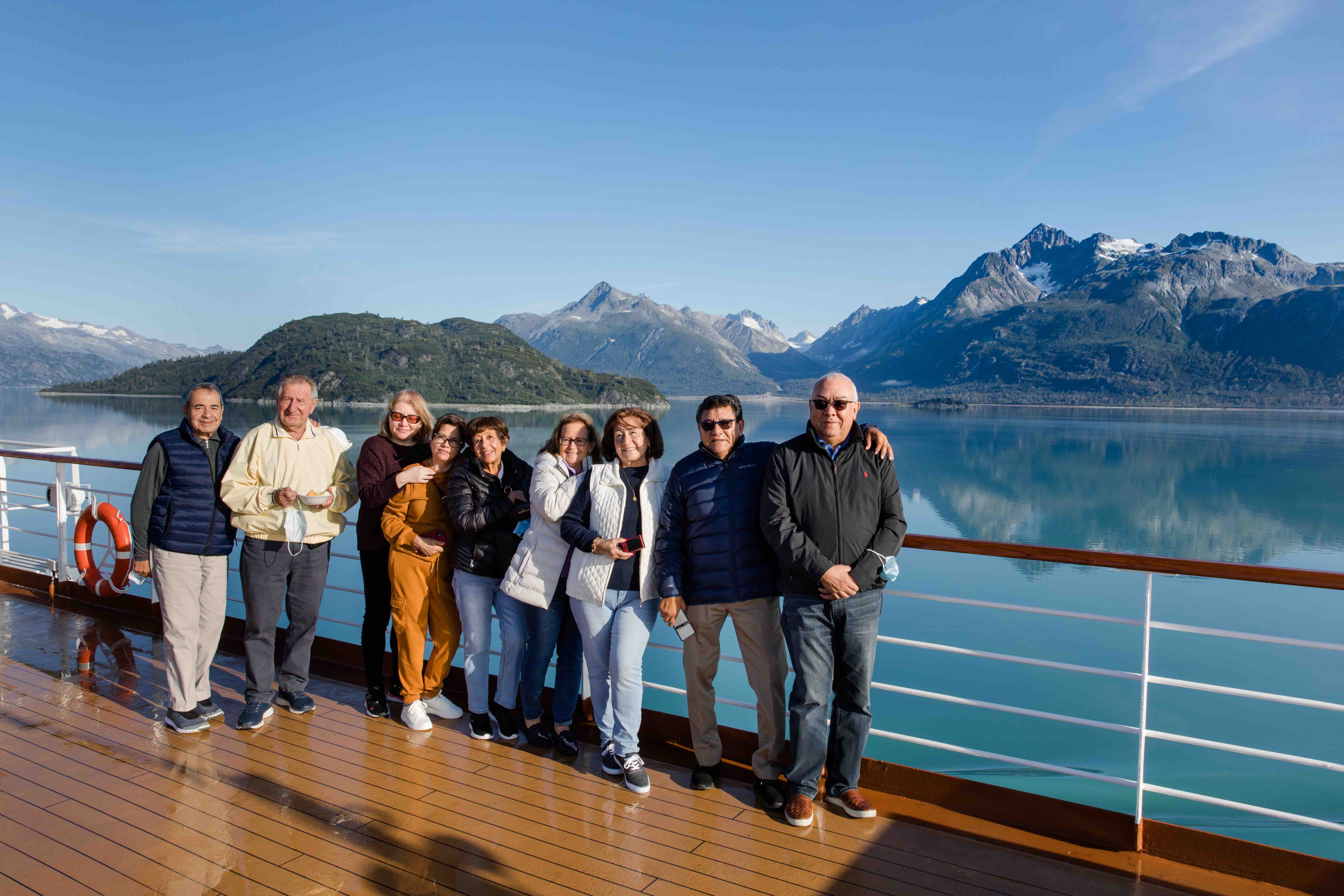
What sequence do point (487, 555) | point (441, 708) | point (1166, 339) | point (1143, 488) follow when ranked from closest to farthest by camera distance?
point (487, 555) < point (441, 708) < point (1143, 488) < point (1166, 339)

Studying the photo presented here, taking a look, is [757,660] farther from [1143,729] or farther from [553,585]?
[1143,729]

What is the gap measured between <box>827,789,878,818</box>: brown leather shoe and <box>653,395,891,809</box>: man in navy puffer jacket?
198 millimetres

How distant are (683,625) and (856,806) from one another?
758 millimetres

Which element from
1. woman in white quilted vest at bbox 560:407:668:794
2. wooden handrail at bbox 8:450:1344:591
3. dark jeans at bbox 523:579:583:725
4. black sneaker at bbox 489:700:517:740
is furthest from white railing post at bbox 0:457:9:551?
wooden handrail at bbox 8:450:1344:591

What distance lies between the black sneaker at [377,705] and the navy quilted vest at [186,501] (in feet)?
2.61

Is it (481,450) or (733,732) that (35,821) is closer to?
(481,450)

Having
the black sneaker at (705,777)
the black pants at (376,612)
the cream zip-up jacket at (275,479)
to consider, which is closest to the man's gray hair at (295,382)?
the cream zip-up jacket at (275,479)

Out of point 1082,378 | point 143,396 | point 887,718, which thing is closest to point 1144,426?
point 1082,378

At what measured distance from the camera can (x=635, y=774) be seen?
100 inches

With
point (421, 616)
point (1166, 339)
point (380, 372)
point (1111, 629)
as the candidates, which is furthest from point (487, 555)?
point (1166, 339)

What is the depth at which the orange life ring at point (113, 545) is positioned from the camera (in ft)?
13.9

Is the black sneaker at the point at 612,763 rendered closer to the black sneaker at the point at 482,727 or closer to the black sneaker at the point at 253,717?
the black sneaker at the point at 482,727

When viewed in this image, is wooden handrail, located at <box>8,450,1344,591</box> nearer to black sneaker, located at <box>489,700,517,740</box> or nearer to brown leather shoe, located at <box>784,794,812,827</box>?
brown leather shoe, located at <box>784,794,812,827</box>

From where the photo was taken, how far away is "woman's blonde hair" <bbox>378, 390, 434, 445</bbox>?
3.06 meters
